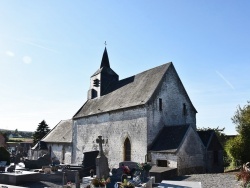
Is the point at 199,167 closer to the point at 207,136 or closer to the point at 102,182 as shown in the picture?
the point at 207,136

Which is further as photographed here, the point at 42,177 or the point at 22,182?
the point at 42,177

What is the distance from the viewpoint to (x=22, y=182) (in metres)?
16.4

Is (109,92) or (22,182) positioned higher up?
(109,92)

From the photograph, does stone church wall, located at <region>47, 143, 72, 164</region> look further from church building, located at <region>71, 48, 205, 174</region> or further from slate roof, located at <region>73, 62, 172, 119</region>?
slate roof, located at <region>73, 62, 172, 119</region>

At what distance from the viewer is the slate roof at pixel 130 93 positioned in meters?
23.5

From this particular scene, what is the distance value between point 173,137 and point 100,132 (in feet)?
29.4

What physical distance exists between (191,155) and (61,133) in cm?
2101

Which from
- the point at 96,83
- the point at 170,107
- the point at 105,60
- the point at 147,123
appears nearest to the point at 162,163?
the point at 147,123

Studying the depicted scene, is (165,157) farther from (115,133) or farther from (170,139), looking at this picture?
(115,133)

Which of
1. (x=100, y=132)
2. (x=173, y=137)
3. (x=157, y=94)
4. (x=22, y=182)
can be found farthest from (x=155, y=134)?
(x=22, y=182)

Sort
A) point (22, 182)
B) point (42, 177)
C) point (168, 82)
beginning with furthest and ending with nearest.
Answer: point (168, 82) → point (42, 177) → point (22, 182)

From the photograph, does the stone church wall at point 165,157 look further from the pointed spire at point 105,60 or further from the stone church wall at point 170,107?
the pointed spire at point 105,60

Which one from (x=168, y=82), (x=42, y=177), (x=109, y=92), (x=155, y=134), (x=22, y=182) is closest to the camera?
(x=22, y=182)

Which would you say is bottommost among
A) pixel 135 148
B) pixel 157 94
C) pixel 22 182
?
pixel 22 182
